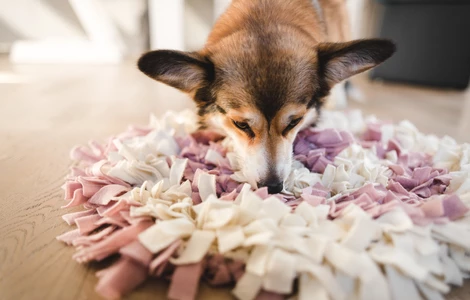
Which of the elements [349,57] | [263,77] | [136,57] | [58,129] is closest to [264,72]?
[263,77]

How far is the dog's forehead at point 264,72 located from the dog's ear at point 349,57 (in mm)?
51

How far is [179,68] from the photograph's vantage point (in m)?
1.24

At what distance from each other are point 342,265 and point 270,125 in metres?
0.54

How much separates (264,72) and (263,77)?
0.02 metres

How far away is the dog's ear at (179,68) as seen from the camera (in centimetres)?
116

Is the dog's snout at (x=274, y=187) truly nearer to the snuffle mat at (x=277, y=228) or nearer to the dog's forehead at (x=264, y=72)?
Result: the snuffle mat at (x=277, y=228)

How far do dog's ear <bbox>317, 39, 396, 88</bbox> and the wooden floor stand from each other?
2.42ft

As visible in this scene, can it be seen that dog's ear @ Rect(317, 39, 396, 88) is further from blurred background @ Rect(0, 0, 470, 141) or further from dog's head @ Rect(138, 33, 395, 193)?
blurred background @ Rect(0, 0, 470, 141)

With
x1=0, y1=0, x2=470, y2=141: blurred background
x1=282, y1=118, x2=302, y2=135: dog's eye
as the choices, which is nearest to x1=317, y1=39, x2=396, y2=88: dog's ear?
x1=282, y1=118, x2=302, y2=135: dog's eye

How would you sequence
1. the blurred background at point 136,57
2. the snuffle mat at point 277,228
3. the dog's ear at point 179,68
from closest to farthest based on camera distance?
the snuffle mat at point 277,228, the dog's ear at point 179,68, the blurred background at point 136,57

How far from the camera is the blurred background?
2584 millimetres

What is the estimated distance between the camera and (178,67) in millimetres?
1236

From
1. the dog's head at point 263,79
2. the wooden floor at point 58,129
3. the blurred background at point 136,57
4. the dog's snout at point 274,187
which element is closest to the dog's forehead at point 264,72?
the dog's head at point 263,79

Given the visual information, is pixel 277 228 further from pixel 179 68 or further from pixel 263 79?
pixel 179 68
